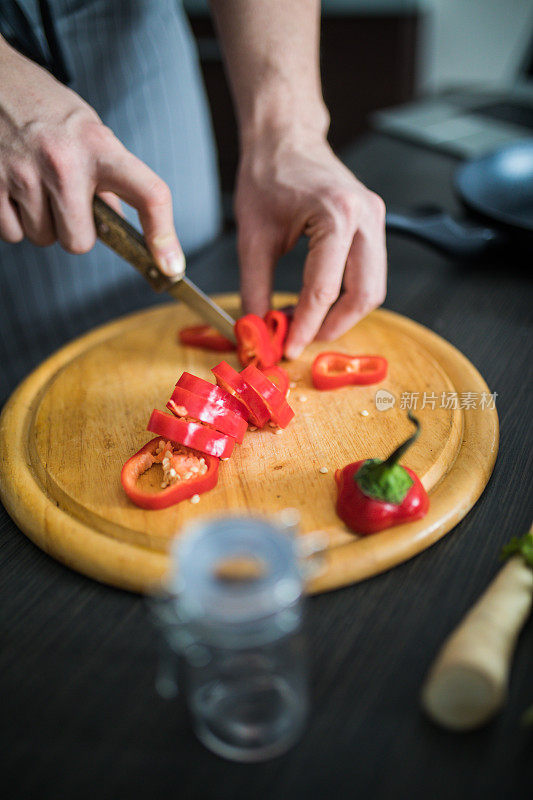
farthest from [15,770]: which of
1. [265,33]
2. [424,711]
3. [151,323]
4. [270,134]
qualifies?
[265,33]

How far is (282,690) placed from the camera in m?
0.79

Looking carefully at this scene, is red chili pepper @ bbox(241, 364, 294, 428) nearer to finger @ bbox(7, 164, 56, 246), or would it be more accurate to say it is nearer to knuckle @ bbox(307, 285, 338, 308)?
knuckle @ bbox(307, 285, 338, 308)

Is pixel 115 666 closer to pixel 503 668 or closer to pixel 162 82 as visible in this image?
pixel 503 668

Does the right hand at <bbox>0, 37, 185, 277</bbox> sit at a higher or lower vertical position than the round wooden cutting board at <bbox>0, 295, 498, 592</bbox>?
higher

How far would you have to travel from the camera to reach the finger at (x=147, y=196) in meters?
1.19

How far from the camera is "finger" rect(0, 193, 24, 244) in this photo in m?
1.27

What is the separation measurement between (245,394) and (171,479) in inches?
8.6

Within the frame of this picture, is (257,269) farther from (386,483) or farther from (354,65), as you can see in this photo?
(354,65)

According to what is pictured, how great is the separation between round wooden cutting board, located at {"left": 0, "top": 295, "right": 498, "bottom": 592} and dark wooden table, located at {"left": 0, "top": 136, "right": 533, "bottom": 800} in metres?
0.04

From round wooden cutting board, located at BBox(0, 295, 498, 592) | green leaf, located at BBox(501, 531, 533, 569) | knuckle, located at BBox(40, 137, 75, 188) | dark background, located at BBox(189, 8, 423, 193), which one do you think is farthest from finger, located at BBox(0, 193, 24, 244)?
dark background, located at BBox(189, 8, 423, 193)

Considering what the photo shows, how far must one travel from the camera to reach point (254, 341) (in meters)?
1.36

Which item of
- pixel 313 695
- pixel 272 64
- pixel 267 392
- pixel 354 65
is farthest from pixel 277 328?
pixel 354 65

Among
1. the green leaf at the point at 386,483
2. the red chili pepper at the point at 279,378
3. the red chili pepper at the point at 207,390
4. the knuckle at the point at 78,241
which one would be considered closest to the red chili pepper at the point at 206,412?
the red chili pepper at the point at 207,390

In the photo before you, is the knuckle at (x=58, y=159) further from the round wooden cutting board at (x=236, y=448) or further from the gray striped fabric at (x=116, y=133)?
the gray striped fabric at (x=116, y=133)
